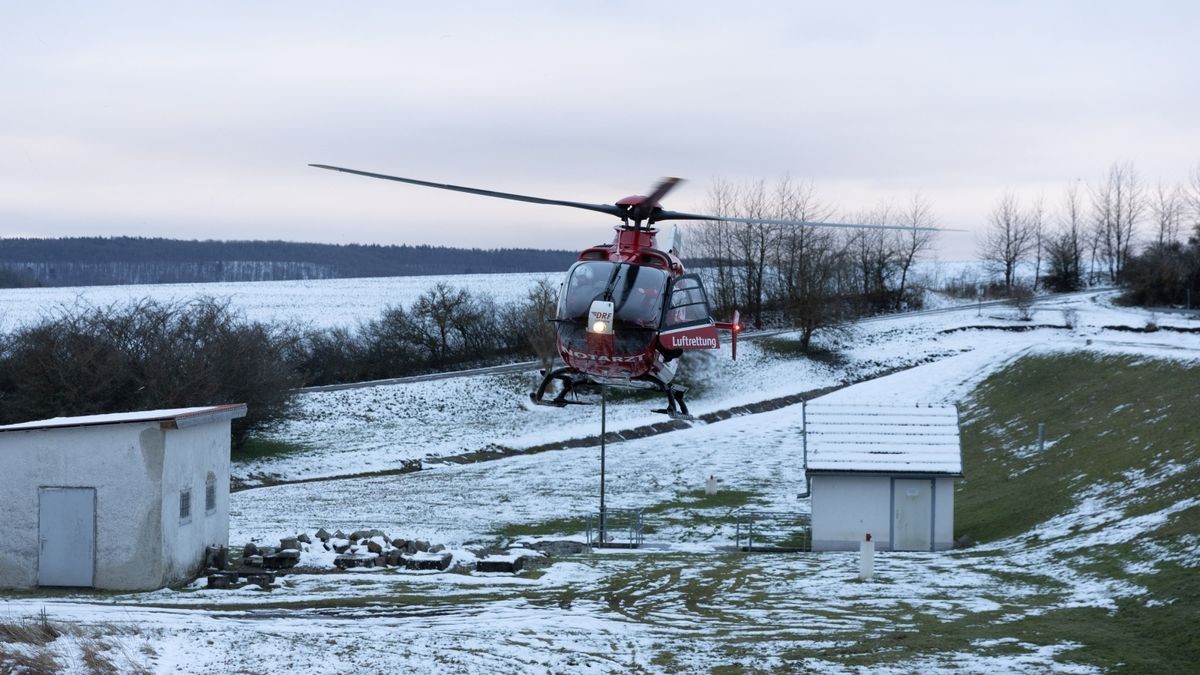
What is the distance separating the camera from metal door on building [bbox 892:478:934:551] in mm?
35500

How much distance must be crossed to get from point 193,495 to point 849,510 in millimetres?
19396

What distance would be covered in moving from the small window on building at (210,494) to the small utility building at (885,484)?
1719cm

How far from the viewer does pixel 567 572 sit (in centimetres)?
2838

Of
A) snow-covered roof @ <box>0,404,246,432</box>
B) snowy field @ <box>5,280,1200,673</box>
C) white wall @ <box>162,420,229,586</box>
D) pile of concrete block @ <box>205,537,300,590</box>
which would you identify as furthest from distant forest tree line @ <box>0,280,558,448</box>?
snow-covered roof @ <box>0,404,246,432</box>

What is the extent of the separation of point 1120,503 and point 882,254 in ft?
220

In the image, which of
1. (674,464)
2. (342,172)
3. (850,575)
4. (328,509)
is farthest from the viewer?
(674,464)

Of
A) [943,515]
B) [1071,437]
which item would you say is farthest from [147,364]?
[1071,437]

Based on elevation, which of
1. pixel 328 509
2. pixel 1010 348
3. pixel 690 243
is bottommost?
pixel 328 509

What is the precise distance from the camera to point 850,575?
28266 millimetres

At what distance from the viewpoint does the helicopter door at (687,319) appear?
824 inches

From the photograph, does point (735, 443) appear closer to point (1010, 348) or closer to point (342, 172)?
point (1010, 348)

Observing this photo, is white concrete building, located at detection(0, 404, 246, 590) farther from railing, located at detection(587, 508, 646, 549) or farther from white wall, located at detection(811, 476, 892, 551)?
white wall, located at detection(811, 476, 892, 551)

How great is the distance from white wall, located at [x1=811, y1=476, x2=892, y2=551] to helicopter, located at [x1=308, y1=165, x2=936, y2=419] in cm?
1579

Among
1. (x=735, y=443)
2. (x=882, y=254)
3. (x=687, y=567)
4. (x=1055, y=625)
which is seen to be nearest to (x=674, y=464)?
(x=735, y=443)
